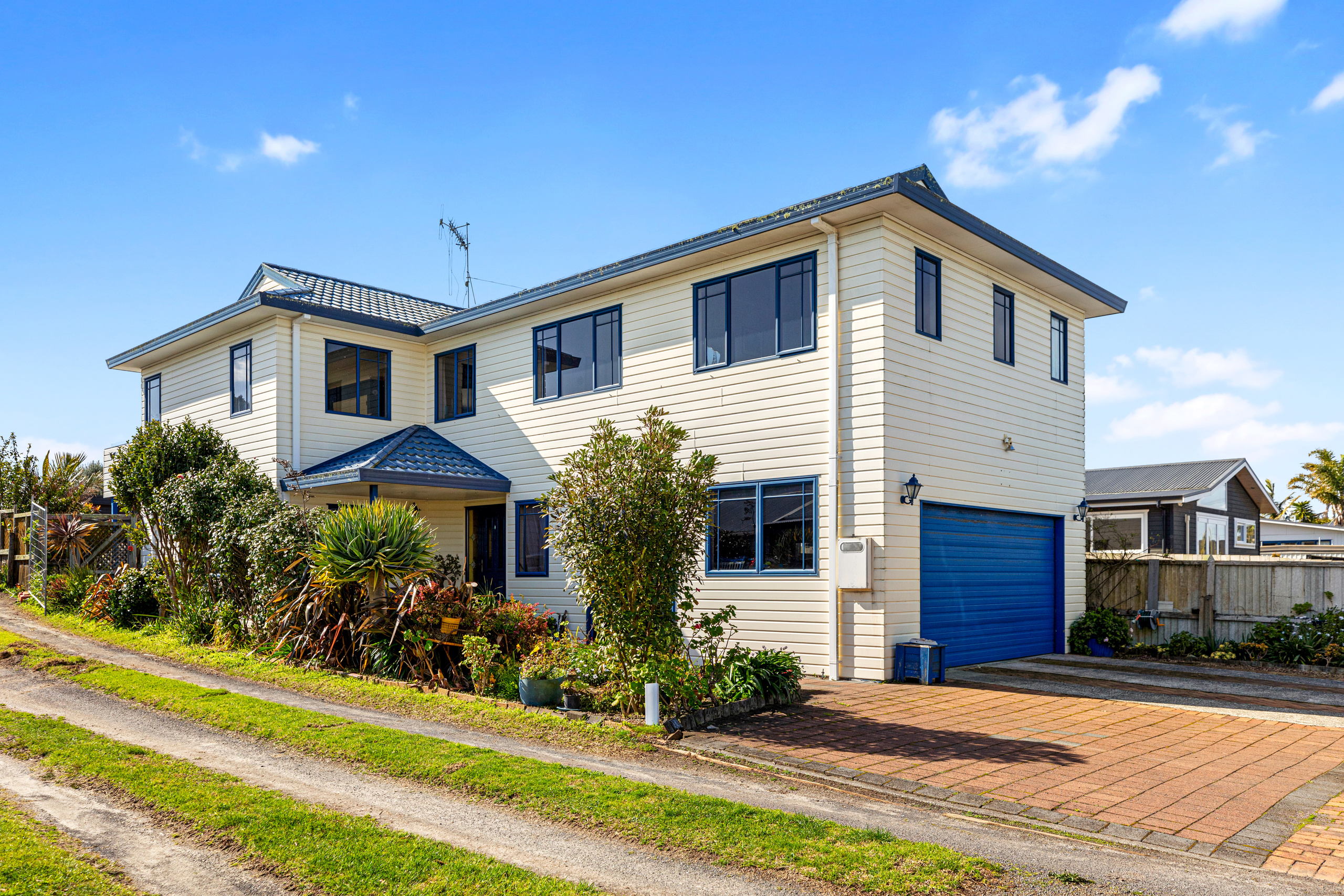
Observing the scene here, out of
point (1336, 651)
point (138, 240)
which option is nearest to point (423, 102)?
point (138, 240)

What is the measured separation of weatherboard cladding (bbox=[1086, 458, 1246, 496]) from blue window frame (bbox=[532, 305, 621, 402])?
17367 mm

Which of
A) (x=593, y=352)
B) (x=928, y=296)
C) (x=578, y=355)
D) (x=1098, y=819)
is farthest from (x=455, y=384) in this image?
(x=1098, y=819)

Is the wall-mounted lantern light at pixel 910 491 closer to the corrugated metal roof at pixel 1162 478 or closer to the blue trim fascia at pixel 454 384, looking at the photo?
the blue trim fascia at pixel 454 384

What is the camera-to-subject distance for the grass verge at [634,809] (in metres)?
5.01

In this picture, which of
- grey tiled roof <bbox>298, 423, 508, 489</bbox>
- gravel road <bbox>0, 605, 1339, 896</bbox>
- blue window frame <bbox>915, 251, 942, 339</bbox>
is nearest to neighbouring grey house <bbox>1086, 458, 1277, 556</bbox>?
blue window frame <bbox>915, 251, 942, 339</bbox>

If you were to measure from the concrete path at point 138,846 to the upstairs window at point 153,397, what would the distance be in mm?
16090

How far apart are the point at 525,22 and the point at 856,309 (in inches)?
252

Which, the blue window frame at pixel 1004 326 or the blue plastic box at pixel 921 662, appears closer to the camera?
the blue plastic box at pixel 921 662

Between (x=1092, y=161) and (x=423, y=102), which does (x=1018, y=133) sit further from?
(x=423, y=102)

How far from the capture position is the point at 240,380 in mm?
17906

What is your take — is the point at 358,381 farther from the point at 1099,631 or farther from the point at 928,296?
the point at 1099,631

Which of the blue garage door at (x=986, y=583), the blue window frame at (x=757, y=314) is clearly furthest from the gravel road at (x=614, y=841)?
the blue window frame at (x=757, y=314)

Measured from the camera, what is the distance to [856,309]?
12.2 meters

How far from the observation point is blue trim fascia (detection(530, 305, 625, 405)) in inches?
598
